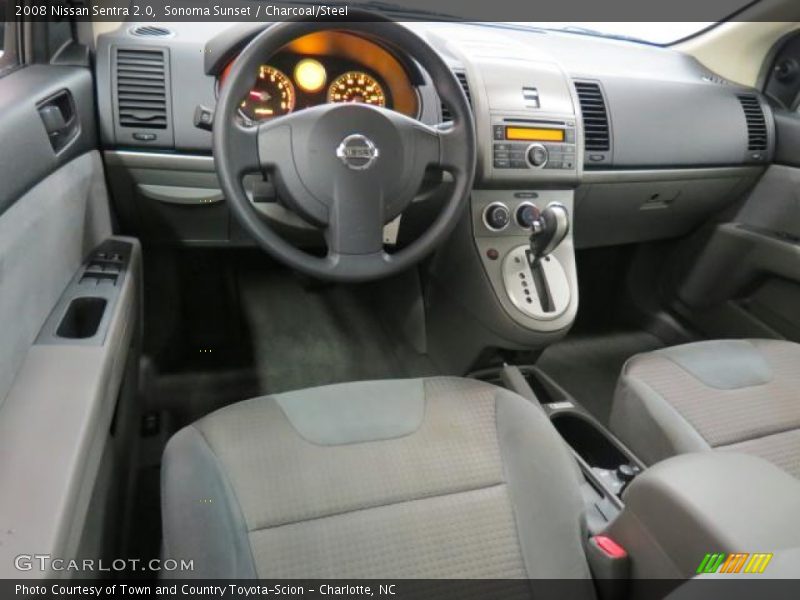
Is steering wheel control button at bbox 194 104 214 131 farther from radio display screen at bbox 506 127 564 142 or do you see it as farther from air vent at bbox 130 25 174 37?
radio display screen at bbox 506 127 564 142

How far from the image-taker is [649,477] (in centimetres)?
76

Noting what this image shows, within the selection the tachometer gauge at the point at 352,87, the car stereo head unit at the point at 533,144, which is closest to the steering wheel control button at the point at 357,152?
the tachometer gauge at the point at 352,87

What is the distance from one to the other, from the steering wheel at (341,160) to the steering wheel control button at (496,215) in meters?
0.38

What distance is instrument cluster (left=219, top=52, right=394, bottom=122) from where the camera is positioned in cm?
131

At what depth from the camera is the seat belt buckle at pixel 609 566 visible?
2.55 feet

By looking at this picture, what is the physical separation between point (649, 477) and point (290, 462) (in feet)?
1.69

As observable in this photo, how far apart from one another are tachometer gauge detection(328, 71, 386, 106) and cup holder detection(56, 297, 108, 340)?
0.69 meters

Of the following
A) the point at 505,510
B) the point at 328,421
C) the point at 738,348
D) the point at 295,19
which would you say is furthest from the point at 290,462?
the point at 738,348

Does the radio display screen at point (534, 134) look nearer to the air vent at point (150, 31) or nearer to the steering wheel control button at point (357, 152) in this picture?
the steering wheel control button at point (357, 152)

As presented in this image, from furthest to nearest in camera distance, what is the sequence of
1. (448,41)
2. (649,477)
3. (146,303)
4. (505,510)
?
(146,303), (448,41), (505,510), (649,477)

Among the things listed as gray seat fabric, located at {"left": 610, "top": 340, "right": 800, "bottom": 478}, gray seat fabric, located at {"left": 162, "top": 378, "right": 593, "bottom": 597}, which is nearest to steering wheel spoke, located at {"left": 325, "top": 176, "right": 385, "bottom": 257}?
gray seat fabric, located at {"left": 162, "top": 378, "right": 593, "bottom": 597}

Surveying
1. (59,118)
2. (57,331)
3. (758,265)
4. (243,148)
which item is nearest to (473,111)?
(243,148)

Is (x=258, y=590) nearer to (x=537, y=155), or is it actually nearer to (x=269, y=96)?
(x=269, y=96)

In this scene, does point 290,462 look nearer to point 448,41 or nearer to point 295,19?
point 295,19
